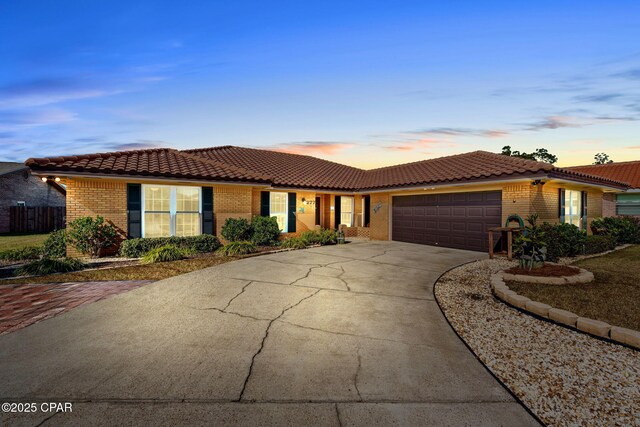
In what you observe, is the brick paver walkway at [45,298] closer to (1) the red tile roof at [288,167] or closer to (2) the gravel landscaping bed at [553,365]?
(2) the gravel landscaping bed at [553,365]

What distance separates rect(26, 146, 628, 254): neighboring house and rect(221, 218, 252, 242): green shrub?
20.2 inches

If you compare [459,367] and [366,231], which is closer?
[459,367]

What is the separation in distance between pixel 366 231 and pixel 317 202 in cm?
342

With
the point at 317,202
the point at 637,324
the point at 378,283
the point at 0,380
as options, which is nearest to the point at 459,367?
the point at 637,324

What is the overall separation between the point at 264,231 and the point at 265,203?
209cm

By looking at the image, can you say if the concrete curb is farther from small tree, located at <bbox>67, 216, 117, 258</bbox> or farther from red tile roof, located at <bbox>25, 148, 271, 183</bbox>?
small tree, located at <bbox>67, 216, 117, 258</bbox>

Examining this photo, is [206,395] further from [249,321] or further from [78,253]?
[78,253]

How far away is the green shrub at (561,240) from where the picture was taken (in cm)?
1024

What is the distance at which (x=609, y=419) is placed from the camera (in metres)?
2.78

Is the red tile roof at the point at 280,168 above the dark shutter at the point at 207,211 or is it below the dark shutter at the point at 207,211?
above

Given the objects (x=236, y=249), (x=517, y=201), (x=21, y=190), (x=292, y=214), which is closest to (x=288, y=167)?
(x=292, y=214)

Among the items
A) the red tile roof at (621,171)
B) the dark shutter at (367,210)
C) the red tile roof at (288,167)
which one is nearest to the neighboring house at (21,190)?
the red tile roof at (288,167)

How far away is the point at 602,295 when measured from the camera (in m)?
6.12

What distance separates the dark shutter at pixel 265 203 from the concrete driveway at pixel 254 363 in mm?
8487
